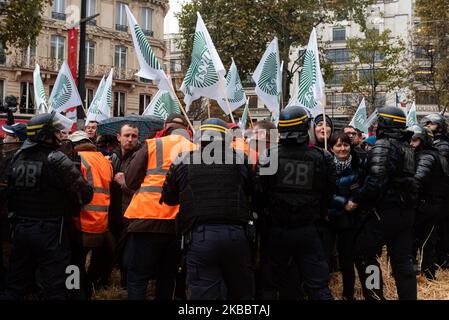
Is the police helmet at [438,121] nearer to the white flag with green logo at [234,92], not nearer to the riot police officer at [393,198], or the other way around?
the riot police officer at [393,198]

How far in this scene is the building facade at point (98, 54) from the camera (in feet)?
117

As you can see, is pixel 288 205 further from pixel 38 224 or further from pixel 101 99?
pixel 101 99

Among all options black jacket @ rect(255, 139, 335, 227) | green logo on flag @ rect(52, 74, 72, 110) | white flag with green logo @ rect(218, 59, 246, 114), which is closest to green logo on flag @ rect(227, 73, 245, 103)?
white flag with green logo @ rect(218, 59, 246, 114)

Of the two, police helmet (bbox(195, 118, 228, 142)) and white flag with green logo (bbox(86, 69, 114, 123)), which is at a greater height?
white flag with green logo (bbox(86, 69, 114, 123))

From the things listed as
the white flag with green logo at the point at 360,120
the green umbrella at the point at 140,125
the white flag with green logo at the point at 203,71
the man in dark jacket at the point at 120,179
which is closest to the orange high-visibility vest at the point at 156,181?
the man in dark jacket at the point at 120,179

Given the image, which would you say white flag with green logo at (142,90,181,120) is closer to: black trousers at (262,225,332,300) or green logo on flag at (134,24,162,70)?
green logo on flag at (134,24,162,70)

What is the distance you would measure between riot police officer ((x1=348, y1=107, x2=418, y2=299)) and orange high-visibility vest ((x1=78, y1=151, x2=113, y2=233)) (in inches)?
99.7

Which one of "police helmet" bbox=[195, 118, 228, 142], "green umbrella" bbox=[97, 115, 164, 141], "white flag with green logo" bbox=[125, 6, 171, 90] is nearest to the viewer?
"police helmet" bbox=[195, 118, 228, 142]

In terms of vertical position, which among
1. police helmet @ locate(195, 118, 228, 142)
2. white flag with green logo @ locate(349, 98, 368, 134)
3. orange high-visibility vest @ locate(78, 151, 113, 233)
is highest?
white flag with green logo @ locate(349, 98, 368, 134)

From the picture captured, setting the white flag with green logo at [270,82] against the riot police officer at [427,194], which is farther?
the white flag with green logo at [270,82]

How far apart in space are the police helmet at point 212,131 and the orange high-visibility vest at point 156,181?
37 centimetres

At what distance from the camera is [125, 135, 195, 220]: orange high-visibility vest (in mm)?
4996
